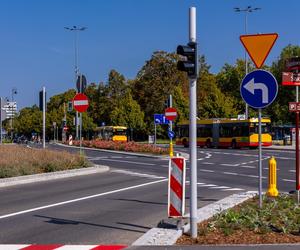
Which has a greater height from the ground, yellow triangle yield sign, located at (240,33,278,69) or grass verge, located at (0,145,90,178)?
yellow triangle yield sign, located at (240,33,278,69)

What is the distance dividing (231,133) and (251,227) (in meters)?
48.3

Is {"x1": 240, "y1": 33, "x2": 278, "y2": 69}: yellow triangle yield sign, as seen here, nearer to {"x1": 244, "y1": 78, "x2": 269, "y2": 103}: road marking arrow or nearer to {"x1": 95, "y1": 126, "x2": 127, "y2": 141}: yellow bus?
{"x1": 244, "y1": 78, "x2": 269, "y2": 103}: road marking arrow

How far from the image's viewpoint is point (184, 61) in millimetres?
8922

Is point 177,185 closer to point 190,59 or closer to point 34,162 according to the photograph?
point 190,59

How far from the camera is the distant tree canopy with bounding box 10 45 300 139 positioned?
92.9 metres

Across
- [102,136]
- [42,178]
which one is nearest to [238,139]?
[102,136]

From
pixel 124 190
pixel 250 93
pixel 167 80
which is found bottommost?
pixel 124 190

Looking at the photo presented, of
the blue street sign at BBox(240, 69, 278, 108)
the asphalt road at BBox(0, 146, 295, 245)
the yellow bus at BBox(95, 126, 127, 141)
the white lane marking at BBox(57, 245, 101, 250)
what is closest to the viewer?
the white lane marking at BBox(57, 245, 101, 250)

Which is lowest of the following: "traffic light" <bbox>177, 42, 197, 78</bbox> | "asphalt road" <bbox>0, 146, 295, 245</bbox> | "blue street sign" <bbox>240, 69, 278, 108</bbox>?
"asphalt road" <bbox>0, 146, 295, 245</bbox>

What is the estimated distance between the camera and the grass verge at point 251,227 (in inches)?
347

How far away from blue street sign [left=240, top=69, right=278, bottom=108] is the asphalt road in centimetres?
289

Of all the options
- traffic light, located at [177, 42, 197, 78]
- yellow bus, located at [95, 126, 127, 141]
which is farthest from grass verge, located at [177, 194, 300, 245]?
yellow bus, located at [95, 126, 127, 141]

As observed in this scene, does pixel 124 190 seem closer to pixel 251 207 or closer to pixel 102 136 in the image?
pixel 251 207

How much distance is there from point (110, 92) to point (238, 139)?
6499 cm
